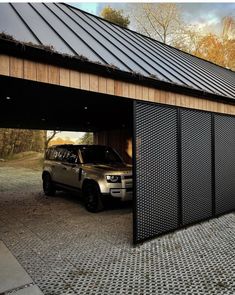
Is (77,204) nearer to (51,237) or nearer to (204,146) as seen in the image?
(51,237)

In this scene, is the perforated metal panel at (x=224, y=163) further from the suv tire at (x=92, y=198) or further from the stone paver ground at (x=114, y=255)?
the suv tire at (x=92, y=198)

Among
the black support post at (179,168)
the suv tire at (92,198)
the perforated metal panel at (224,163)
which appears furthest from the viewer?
the suv tire at (92,198)

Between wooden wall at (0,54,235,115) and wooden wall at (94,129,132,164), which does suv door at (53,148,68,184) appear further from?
wooden wall at (94,129,132,164)

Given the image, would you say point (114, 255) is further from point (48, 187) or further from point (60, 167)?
point (48, 187)

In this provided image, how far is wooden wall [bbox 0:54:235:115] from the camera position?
3374mm

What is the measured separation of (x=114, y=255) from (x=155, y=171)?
5.83 ft

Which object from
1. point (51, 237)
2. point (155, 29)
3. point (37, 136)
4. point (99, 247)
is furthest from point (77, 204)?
point (37, 136)

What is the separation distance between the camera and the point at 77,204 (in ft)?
27.2

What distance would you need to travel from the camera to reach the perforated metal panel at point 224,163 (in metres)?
6.69

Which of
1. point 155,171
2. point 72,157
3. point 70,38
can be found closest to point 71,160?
point 72,157

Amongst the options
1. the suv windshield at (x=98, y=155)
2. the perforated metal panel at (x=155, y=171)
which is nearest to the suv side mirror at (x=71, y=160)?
the suv windshield at (x=98, y=155)

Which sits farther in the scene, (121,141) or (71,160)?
(121,141)

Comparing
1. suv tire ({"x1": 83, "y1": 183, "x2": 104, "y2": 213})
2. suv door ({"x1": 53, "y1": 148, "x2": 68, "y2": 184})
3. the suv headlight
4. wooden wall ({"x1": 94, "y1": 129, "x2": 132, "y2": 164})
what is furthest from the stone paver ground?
wooden wall ({"x1": 94, "y1": 129, "x2": 132, "y2": 164})

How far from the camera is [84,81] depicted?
402cm
